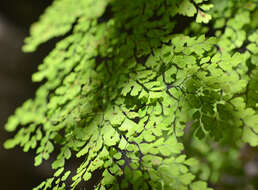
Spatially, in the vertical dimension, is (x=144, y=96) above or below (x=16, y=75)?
below

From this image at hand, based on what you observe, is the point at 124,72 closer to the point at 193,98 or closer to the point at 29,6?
the point at 193,98

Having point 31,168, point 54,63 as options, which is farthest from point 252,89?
point 31,168

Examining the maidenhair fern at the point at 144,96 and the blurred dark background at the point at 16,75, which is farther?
the blurred dark background at the point at 16,75

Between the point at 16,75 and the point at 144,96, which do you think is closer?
the point at 144,96
